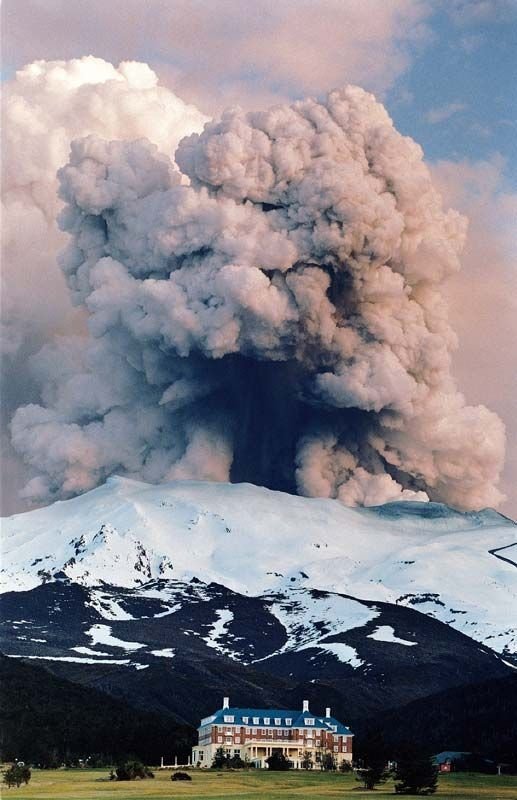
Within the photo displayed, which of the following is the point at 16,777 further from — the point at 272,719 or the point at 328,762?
the point at 272,719

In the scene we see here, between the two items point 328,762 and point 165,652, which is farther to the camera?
point 165,652

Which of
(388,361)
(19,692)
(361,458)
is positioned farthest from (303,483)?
(19,692)

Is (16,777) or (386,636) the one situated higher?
(386,636)

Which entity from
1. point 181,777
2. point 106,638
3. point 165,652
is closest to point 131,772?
point 181,777

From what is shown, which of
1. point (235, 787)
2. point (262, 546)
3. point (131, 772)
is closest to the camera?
point (235, 787)

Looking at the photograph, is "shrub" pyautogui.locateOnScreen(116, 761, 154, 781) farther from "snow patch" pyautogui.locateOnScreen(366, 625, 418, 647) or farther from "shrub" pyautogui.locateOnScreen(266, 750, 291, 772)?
"snow patch" pyautogui.locateOnScreen(366, 625, 418, 647)

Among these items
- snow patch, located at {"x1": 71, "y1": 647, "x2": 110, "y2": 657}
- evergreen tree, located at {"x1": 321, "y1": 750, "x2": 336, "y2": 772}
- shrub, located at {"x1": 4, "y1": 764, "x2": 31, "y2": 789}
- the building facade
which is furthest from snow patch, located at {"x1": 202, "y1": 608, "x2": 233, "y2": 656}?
shrub, located at {"x1": 4, "y1": 764, "x2": 31, "y2": 789}

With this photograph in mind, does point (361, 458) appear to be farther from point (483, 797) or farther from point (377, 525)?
point (483, 797)
